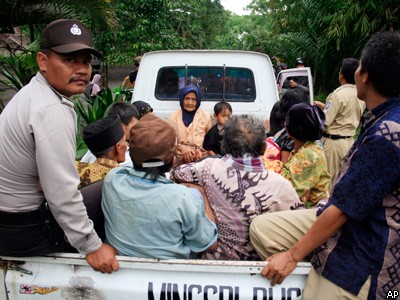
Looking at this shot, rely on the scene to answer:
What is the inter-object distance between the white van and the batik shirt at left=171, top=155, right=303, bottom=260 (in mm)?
2415

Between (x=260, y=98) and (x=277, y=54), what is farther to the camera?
(x=277, y=54)

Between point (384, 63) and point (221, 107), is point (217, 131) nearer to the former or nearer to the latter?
point (221, 107)

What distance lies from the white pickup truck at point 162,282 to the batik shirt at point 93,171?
0.53m

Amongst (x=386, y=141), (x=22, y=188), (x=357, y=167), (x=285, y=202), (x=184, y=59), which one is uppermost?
(x=184, y=59)

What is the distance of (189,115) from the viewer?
4.13 meters

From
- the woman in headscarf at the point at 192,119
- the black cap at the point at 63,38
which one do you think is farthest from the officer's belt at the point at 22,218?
the woman in headscarf at the point at 192,119

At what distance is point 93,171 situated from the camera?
2.30 m

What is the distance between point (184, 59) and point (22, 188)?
297 cm

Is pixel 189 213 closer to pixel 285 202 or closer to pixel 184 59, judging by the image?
pixel 285 202

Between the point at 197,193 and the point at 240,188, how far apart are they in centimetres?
24

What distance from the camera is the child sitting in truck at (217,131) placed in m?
3.96

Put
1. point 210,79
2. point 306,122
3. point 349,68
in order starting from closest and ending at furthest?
point 306,122, point 349,68, point 210,79

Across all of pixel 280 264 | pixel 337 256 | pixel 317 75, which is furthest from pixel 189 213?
pixel 317 75

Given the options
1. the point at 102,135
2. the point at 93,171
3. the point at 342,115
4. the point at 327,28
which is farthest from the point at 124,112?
the point at 327,28
